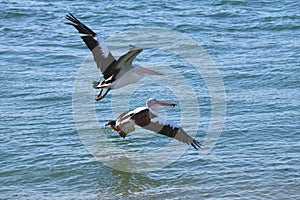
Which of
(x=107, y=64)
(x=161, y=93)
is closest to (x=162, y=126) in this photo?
(x=107, y=64)

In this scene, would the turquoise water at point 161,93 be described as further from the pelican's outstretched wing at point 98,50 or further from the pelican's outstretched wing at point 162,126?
the pelican's outstretched wing at point 98,50

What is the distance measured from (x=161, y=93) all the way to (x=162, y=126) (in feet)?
11.5

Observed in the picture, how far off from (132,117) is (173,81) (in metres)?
4.01

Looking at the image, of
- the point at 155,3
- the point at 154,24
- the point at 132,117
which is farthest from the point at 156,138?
the point at 155,3

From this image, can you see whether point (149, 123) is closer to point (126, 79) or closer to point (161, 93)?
point (126, 79)

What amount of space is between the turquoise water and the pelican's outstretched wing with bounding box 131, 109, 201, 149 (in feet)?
2.02

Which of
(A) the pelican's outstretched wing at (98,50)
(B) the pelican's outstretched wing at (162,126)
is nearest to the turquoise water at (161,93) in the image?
(B) the pelican's outstretched wing at (162,126)

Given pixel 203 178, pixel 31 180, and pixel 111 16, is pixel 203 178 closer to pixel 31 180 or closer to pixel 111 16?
pixel 31 180

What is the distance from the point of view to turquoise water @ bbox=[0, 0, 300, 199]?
9.20 m

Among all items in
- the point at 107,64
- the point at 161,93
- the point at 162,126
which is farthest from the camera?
the point at 161,93

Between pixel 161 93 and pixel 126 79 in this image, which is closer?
pixel 126 79

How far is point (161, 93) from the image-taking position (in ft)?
41.2

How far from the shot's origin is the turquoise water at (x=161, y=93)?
30.2ft

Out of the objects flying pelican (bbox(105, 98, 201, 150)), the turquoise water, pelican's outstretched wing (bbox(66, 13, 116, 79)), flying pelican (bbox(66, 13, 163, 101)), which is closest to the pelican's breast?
flying pelican (bbox(66, 13, 163, 101))
